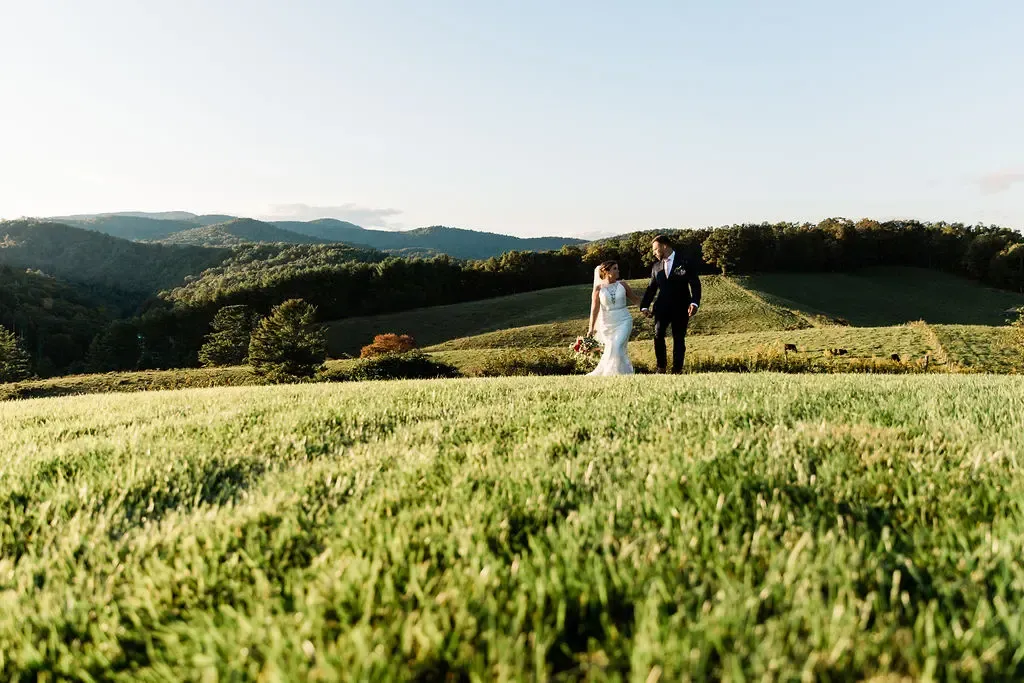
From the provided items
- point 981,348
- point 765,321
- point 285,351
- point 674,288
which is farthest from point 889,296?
point 674,288

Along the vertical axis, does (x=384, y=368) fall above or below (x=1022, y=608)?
below

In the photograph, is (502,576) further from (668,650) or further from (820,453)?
(820,453)

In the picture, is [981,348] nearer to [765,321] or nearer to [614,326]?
[765,321]

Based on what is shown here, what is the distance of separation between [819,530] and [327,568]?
6.01ft

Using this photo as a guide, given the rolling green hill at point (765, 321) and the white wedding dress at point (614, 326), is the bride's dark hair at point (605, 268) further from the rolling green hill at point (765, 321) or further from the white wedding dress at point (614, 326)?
the rolling green hill at point (765, 321)

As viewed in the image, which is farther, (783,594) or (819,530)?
(819,530)

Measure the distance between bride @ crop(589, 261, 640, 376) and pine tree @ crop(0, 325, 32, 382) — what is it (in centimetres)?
7317

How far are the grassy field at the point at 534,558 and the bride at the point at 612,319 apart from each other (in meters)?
9.68

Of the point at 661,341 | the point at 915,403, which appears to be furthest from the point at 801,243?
the point at 915,403

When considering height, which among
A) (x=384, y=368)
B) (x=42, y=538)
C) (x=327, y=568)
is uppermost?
(x=327, y=568)

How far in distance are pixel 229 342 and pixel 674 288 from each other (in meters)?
91.6

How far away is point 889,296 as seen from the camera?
89.2 metres

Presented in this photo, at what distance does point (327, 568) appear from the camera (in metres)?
2.07

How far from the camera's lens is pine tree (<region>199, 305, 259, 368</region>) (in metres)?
89.9
